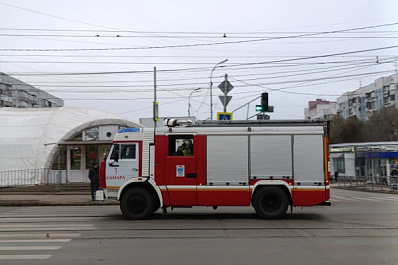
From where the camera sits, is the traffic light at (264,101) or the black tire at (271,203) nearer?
the black tire at (271,203)

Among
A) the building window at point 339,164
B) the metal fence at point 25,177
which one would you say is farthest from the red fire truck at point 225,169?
the building window at point 339,164

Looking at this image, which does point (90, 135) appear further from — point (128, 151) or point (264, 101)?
point (128, 151)

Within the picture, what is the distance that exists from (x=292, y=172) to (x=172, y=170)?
11.8 ft

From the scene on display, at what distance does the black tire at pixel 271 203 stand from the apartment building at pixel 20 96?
201ft

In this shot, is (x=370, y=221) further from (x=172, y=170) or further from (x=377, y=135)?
(x=377, y=135)

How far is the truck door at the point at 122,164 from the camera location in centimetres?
1311

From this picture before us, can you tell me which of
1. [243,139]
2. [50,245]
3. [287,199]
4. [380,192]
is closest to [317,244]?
[287,199]

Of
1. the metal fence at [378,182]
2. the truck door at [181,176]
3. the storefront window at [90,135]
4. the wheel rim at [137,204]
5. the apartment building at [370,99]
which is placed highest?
the apartment building at [370,99]

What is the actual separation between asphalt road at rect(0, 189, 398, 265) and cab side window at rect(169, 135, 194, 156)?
2.02 m

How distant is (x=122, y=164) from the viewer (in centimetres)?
1317

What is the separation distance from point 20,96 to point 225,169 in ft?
247

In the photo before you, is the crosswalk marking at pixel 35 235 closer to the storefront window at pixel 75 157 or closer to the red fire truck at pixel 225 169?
the red fire truck at pixel 225 169

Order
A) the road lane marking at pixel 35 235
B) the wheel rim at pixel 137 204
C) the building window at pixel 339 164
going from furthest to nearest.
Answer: the building window at pixel 339 164, the wheel rim at pixel 137 204, the road lane marking at pixel 35 235

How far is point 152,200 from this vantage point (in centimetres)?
1312
